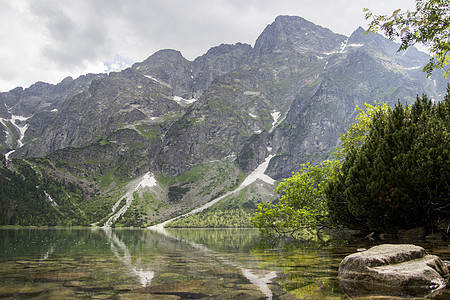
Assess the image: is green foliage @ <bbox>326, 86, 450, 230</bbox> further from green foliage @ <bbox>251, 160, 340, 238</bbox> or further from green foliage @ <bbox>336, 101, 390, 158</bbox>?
green foliage @ <bbox>336, 101, 390, 158</bbox>

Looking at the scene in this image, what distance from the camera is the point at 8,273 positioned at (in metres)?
16.5

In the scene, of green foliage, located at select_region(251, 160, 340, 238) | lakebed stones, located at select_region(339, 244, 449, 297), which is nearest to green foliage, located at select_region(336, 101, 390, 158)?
green foliage, located at select_region(251, 160, 340, 238)

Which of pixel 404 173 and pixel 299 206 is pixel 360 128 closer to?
pixel 299 206

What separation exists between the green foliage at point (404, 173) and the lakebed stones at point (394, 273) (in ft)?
43.9

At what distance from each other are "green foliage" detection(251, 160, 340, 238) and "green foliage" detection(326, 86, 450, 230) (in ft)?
21.8

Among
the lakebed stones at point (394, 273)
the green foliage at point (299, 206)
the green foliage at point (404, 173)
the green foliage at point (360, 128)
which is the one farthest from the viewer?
the green foliage at point (360, 128)

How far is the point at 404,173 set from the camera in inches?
986

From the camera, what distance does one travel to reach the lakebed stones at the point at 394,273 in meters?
10.4

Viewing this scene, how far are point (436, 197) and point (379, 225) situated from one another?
666cm

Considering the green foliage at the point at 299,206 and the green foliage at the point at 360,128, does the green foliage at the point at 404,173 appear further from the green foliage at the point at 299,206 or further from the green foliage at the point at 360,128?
the green foliage at the point at 360,128

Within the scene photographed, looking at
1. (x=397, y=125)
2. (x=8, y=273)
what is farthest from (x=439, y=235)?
(x=8, y=273)

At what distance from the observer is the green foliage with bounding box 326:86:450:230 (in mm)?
23625

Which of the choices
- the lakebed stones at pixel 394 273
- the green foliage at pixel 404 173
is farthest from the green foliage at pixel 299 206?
the lakebed stones at pixel 394 273

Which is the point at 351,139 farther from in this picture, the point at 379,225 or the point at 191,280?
the point at 191,280
